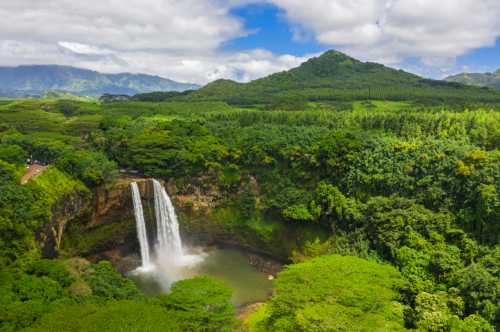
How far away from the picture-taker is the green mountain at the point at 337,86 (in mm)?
93562

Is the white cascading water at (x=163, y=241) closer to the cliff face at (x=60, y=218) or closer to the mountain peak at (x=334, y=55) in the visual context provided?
the cliff face at (x=60, y=218)

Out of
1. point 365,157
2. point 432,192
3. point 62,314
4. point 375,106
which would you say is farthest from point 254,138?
point 375,106

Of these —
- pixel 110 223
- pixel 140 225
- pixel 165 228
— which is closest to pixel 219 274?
pixel 165 228

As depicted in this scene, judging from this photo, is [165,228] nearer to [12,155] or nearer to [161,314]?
[12,155]

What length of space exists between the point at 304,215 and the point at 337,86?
279ft

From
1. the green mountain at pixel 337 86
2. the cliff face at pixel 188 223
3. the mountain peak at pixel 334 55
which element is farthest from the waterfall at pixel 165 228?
the mountain peak at pixel 334 55

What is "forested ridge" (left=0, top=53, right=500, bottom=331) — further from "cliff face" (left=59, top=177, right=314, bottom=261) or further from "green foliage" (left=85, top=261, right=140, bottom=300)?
"cliff face" (left=59, top=177, right=314, bottom=261)

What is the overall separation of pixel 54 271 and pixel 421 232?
92.9 feet

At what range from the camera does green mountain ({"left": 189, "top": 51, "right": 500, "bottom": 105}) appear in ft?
307

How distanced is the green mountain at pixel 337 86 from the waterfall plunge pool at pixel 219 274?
5933cm

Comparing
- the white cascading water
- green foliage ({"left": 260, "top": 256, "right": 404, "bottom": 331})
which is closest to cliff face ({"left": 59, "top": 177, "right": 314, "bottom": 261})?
the white cascading water

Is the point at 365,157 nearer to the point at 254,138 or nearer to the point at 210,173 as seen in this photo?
the point at 254,138

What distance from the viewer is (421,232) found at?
31.8 meters

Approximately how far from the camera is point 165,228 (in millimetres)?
39938
